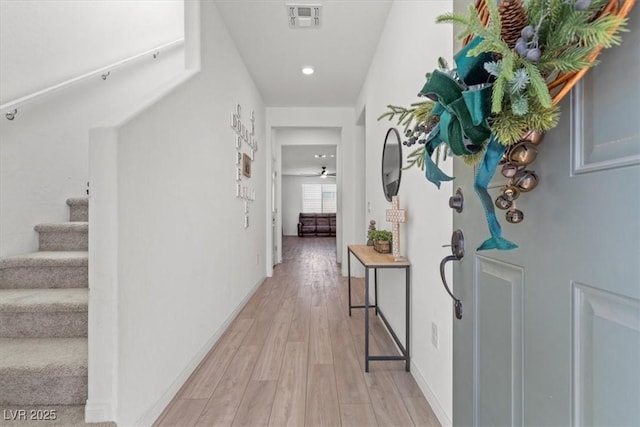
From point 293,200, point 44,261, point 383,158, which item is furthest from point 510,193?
point 293,200

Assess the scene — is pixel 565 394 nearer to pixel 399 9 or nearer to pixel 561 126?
pixel 561 126

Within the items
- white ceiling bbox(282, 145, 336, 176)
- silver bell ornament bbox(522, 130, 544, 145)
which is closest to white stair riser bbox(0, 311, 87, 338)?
silver bell ornament bbox(522, 130, 544, 145)

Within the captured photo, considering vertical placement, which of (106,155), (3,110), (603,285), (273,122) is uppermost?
(273,122)

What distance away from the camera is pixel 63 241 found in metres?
2.04

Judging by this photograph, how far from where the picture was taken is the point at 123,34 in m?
2.79

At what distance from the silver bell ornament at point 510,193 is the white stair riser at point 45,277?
2184 mm

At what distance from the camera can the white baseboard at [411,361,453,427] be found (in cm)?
139

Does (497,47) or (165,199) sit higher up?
(497,47)

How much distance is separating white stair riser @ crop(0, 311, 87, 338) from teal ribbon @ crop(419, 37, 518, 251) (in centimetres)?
188

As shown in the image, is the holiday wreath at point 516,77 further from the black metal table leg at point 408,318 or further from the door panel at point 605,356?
the black metal table leg at point 408,318

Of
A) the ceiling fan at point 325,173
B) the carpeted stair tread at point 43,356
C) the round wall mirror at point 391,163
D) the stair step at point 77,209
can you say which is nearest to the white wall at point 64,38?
the stair step at point 77,209

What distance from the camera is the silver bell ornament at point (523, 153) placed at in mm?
568

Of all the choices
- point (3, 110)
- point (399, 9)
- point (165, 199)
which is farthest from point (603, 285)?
point (3, 110)

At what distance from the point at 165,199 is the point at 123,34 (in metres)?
2.26
